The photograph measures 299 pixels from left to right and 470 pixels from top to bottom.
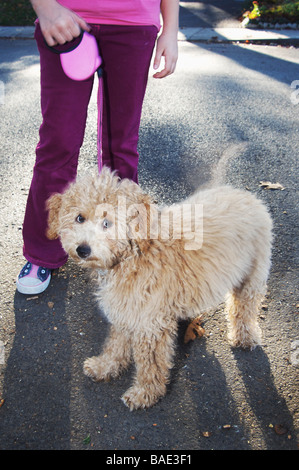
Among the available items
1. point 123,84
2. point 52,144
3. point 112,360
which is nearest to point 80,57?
point 123,84

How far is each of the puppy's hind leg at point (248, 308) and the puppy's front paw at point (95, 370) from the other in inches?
35.4

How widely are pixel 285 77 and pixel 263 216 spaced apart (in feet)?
18.1

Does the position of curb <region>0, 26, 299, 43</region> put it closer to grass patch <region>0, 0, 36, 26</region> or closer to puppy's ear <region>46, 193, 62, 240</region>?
grass patch <region>0, 0, 36, 26</region>

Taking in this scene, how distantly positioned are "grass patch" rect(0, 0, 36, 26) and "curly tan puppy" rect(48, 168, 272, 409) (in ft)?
35.3

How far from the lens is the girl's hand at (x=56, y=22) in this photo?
A: 1.90 meters

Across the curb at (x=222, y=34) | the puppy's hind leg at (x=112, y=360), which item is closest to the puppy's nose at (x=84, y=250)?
the puppy's hind leg at (x=112, y=360)

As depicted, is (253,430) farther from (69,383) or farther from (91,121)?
(91,121)

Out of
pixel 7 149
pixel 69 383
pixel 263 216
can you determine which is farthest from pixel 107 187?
pixel 7 149

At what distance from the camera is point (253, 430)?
2016mm

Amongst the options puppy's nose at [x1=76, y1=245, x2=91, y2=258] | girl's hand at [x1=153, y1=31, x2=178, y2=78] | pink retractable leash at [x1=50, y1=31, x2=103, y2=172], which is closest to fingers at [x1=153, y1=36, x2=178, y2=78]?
girl's hand at [x1=153, y1=31, x2=178, y2=78]

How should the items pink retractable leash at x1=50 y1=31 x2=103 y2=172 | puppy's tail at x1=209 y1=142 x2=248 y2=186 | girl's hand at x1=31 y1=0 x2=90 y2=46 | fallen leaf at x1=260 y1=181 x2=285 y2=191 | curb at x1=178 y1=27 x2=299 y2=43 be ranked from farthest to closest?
curb at x1=178 y1=27 x2=299 y2=43
puppy's tail at x1=209 y1=142 x2=248 y2=186
fallen leaf at x1=260 y1=181 x2=285 y2=191
pink retractable leash at x1=50 y1=31 x2=103 y2=172
girl's hand at x1=31 y1=0 x2=90 y2=46

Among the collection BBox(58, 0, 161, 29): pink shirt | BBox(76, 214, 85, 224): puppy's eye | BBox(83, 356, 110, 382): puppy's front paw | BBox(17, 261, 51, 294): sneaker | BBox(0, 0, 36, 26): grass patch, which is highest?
BBox(58, 0, 161, 29): pink shirt

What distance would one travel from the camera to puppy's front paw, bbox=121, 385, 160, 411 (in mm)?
2131

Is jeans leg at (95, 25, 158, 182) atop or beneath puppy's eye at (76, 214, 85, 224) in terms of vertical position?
atop
